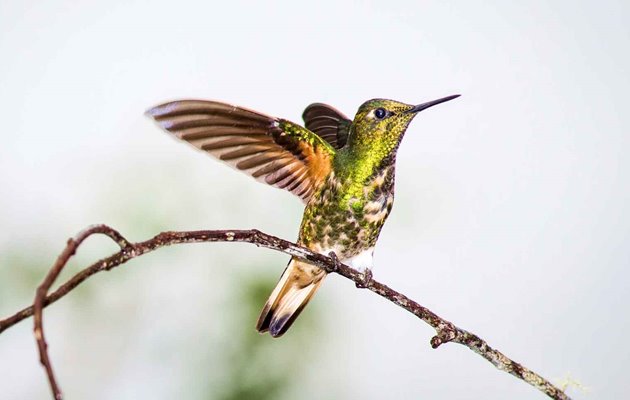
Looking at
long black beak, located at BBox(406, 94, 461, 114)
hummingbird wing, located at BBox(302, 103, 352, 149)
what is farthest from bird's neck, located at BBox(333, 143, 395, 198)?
hummingbird wing, located at BBox(302, 103, 352, 149)

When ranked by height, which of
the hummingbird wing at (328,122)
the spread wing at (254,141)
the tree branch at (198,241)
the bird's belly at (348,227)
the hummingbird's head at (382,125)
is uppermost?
the hummingbird wing at (328,122)

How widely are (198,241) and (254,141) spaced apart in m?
0.88

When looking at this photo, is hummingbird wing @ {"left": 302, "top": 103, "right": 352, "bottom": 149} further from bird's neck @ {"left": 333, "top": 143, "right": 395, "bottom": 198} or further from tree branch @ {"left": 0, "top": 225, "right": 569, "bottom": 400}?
tree branch @ {"left": 0, "top": 225, "right": 569, "bottom": 400}

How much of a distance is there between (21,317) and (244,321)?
2.71 m

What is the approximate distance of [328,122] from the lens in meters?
2.37

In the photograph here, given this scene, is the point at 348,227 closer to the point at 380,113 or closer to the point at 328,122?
the point at 380,113

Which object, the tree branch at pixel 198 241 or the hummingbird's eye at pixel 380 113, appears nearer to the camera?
the tree branch at pixel 198 241

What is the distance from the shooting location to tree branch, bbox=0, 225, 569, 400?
2.20 feet

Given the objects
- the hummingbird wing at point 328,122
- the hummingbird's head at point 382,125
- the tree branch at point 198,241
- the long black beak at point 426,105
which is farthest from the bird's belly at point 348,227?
the hummingbird wing at point 328,122

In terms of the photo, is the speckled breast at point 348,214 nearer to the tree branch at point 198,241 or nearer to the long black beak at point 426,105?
the long black beak at point 426,105

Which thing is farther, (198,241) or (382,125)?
(382,125)

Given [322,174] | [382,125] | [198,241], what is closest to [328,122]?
[322,174]

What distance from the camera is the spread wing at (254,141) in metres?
1.45

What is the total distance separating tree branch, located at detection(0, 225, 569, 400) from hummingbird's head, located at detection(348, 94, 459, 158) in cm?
44
